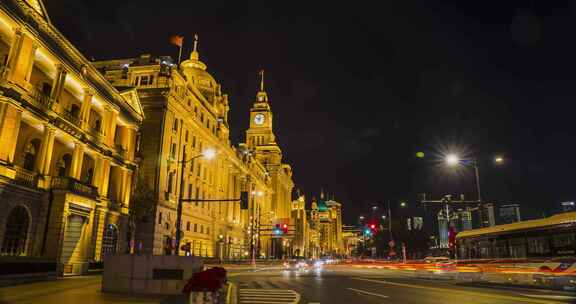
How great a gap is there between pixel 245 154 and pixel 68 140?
59.8m

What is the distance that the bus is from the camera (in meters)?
20.6

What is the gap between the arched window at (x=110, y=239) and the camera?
34938 millimetres

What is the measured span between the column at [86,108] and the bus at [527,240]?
32.5m

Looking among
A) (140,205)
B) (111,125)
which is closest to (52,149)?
(111,125)

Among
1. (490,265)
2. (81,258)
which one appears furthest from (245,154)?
(490,265)

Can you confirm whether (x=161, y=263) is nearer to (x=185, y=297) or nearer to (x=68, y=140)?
(x=185, y=297)

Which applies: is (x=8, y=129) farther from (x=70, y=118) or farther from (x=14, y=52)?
(x=70, y=118)

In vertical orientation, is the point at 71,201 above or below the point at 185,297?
above

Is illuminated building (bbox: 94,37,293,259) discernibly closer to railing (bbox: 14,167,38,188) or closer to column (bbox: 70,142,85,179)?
column (bbox: 70,142,85,179)

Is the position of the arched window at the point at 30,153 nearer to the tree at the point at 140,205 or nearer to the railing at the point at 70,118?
the railing at the point at 70,118

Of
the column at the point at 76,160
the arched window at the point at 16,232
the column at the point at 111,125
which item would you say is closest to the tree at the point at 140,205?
the column at the point at 111,125

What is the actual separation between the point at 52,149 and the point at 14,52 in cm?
854

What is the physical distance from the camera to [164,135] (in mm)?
47219

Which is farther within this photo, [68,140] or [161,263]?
[68,140]
